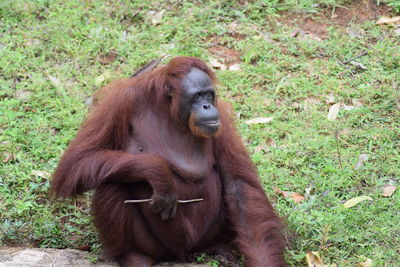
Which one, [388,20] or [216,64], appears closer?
[216,64]

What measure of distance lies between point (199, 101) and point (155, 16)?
9.91 feet

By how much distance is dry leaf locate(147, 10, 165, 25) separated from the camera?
6.48m

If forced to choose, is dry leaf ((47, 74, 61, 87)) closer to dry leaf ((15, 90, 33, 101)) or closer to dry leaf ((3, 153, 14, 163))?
dry leaf ((15, 90, 33, 101))

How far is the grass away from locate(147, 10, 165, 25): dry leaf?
47 millimetres

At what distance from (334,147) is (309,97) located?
718mm

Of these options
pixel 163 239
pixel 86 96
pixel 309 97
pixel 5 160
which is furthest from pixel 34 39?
pixel 163 239

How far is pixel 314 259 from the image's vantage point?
13.1ft

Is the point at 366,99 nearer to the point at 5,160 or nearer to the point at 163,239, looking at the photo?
the point at 163,239

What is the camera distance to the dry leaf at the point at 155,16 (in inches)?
255

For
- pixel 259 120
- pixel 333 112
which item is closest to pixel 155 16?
pixel 259 120

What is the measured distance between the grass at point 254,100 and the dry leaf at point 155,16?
47 millimetres

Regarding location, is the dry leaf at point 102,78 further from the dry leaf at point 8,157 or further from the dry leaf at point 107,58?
the dry leaf at point 8,157

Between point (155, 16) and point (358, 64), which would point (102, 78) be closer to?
point (155, 16)

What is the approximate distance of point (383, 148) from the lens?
5090 millimetres
